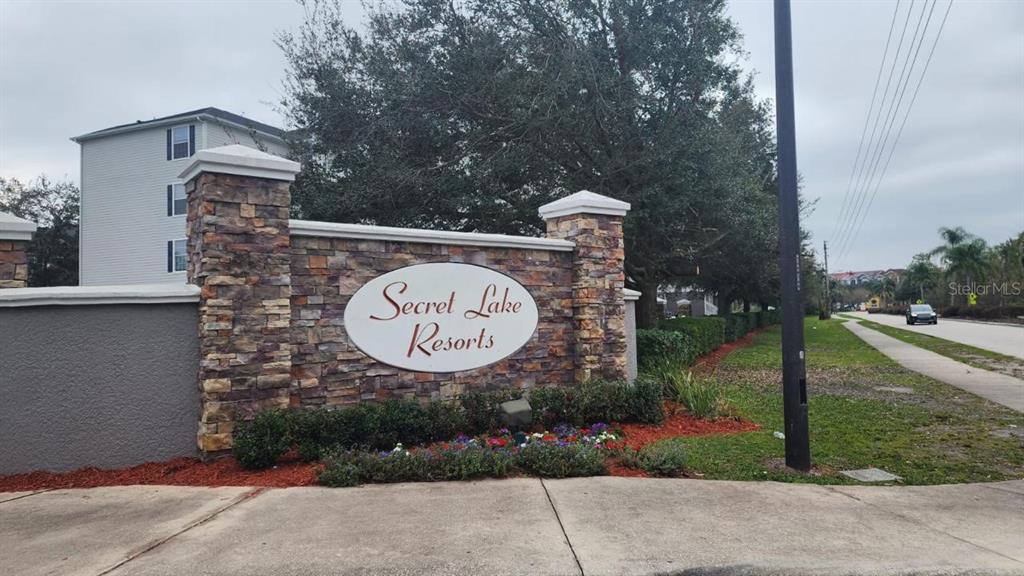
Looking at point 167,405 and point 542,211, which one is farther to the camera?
point 542,211

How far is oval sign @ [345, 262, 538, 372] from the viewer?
686 centimetres

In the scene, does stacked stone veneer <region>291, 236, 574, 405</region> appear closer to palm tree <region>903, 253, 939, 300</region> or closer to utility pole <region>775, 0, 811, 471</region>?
utility pole <region>775, 0, 811, 471</region>

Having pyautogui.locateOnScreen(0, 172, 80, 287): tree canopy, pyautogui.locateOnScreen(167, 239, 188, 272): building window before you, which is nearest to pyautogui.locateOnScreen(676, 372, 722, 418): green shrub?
pyautogui.locateOnScreen(167, 239, 188, 272): building window

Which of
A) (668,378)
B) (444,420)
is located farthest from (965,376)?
(444,420)

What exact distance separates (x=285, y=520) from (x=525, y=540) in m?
1.65

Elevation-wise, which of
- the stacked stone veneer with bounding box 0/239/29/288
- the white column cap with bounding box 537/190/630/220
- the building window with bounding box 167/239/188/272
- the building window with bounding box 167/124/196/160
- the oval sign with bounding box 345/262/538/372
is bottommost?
the oval sign with bounding box 345/262/538/372

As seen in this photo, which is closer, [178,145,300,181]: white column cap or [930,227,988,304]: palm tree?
[178,145,300,181]: white column cap

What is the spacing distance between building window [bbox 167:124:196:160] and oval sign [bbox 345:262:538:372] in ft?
74.0

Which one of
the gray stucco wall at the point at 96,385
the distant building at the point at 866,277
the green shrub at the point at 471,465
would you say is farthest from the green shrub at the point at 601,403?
the distant building at the point at 866,277

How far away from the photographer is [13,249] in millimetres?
7723

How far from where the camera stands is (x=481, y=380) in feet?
25.0

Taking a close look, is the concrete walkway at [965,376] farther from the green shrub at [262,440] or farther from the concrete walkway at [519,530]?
the green shrub at [262,440]

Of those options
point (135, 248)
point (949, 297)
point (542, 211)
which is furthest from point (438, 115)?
point (949, 297)

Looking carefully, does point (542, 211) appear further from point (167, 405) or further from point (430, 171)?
point (167, 405)
